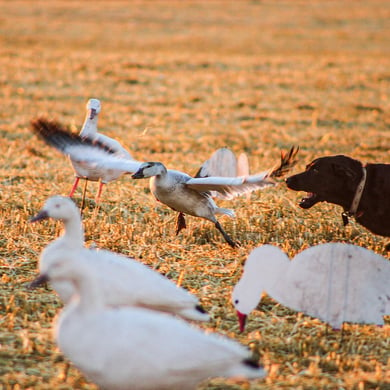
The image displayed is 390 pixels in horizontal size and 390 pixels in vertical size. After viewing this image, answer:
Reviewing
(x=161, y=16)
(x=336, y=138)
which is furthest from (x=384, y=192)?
(x=161, y=16)

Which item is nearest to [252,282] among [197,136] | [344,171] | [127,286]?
[127,286]

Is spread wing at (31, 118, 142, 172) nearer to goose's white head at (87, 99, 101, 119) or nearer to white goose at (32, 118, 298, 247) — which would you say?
white goose at (32, 118, 298, 247)

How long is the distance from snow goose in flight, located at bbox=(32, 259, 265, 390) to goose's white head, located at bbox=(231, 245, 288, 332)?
1101mm

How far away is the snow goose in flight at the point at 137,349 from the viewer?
11.0ft

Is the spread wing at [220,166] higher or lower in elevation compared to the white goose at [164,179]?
higher

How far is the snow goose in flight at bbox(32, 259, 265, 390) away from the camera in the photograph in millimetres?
3363

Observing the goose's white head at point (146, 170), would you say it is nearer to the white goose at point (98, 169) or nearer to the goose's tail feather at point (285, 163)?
the white goose at point (98, 169)

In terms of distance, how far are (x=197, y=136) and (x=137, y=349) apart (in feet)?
29.8

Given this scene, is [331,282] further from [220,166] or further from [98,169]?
[98,169]

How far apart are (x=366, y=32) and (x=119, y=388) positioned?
2954 centimetres

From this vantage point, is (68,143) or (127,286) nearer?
(127,286)

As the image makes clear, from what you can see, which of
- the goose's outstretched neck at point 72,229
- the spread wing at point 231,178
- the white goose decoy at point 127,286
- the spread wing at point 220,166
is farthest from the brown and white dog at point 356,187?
the goose's outstretched neck at point 72,229

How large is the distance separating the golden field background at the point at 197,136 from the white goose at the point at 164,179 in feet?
1.00

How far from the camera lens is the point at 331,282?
473 centimetres
